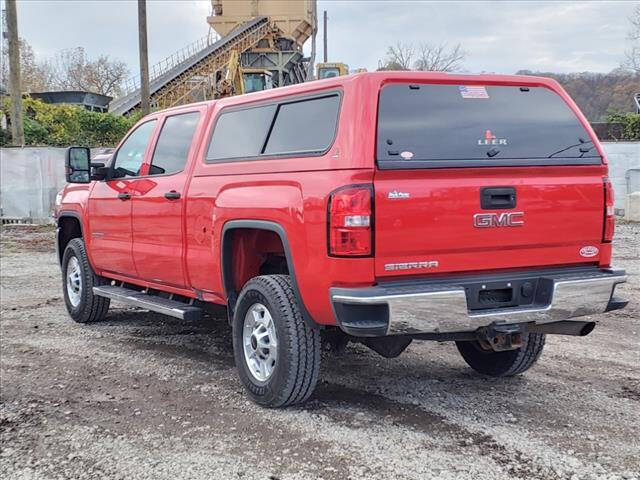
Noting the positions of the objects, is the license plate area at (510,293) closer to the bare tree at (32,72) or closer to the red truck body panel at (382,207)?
the red truck body panel at (382,207)

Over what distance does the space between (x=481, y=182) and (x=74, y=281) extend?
4.90m

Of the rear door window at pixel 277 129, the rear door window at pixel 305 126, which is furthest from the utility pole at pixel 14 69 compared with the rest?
the rear door window at pixel 305 126

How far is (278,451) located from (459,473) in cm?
99

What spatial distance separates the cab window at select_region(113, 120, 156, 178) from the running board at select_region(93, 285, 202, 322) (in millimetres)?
1060

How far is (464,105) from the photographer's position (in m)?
4.35

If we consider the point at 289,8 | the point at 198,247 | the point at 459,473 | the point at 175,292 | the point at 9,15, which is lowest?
the point at 459,473

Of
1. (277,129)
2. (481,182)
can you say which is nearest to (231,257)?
(277,129)

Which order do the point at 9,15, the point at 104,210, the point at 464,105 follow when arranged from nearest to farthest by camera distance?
the point at 464,105 < the point at 104,210 < the point at 9,15

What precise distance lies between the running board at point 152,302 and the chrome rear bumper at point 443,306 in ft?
5.99

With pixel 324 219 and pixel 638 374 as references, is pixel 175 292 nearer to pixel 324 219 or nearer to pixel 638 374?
pixel 324 219

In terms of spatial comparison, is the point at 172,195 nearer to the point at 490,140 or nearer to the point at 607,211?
the point at 490,140

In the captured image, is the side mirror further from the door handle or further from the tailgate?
the tailgate

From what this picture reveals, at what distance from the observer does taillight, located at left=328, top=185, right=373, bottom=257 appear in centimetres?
389

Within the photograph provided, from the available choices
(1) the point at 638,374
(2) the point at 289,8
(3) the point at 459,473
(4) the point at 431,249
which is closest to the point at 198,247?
(4) the point at 431,249
